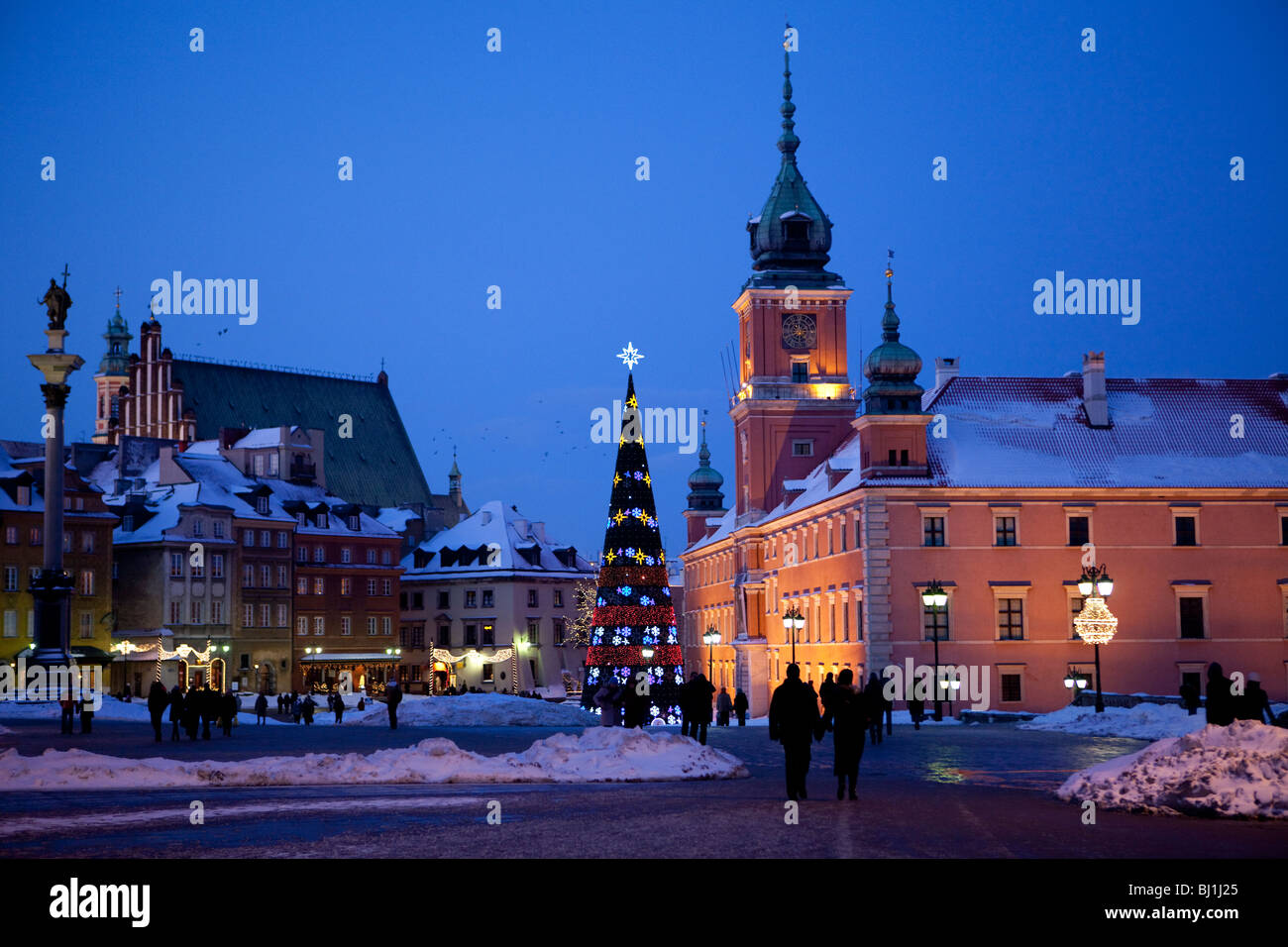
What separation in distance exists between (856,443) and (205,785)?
169 feet

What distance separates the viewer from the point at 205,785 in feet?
80.9

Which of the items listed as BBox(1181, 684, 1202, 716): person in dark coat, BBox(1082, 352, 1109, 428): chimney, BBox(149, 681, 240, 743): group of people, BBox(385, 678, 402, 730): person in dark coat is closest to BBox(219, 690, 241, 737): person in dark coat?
BBox(149, 681, 240, 743): group of people

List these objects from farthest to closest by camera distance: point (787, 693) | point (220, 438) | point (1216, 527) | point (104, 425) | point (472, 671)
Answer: point (104, 425) < point (220, 438) < point (472, 671) < point (1216, 527) < point (787, 693)

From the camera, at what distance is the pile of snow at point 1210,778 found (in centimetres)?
1827

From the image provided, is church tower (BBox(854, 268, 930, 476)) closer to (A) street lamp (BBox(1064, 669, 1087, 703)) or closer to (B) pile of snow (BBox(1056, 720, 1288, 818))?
(A) street lamp (BBox(1064, 669, 1087, 703))

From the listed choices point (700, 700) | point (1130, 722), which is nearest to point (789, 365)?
point (1130, 722)

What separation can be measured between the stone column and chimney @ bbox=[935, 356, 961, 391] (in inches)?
1402

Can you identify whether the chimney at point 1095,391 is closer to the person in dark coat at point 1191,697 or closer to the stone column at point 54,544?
the person in dark coat at point 1191,697

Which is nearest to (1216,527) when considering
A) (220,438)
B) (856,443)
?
(856,443)

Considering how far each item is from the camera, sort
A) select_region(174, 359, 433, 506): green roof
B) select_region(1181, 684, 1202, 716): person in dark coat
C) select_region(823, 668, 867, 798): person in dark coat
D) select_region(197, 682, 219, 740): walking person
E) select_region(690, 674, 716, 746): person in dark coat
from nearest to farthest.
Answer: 1. select_region(823, 668, 867, 798): person in dark coat
2. select_region(690, 674, 716, 746): person in dark coat
3. select_region(1181, 684, 1202, 716): person in dark coat
4. select_region(197, 682, 219, 740): walking person
5. select_region(174, 359, 433, 506): green roof

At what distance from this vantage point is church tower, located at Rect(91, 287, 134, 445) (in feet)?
473

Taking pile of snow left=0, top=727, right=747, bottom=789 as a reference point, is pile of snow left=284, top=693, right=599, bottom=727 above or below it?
below

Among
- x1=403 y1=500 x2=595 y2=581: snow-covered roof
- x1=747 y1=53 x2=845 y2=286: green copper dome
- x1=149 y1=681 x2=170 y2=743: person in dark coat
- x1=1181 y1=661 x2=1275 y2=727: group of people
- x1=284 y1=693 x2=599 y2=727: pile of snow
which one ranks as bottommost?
x1=284 y1=693 x2=599 y2=727: pile of snow

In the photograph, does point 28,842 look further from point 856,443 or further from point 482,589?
point 482,589
